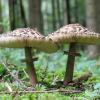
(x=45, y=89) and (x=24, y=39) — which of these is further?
(x=45, y=89)

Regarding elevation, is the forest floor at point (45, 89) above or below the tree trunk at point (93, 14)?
below

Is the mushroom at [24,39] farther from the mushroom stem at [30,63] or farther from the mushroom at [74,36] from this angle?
the mushroom stem at [30,63]

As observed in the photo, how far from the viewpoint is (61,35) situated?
13.1 feet

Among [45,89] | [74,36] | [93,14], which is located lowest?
[45,89]

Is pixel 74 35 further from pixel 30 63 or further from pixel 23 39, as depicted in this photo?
pixel 30 63

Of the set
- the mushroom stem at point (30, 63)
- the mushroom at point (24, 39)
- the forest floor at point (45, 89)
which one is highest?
the mushroom at point (24, 39)

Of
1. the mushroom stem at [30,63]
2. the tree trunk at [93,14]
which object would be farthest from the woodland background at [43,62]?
the mushroom stem at [30,63]

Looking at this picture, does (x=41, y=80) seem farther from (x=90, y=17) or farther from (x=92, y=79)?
(x=90, y=17)

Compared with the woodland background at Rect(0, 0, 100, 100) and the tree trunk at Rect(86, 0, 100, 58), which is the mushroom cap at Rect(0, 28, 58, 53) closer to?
the woodland background at Rect(0, 0, 100, 100)

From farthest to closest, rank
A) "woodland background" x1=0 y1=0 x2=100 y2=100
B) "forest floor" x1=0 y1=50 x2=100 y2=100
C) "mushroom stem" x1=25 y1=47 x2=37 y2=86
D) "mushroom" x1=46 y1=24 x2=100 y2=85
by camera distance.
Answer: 1. "mushroom stem" x1=25 y1=47 x2=37 y2=86
2. "mushroom" x1=46 y1=24 x2=100 y2=85
3. "woodland background" x1=0 y1=0 x2=100 y2=100
4. "forest floor" x1=0 y1=50 x2=100 y2=100

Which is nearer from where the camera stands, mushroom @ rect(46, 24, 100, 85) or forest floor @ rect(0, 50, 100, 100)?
forest floor @ rect(0, 50, 100, 100)

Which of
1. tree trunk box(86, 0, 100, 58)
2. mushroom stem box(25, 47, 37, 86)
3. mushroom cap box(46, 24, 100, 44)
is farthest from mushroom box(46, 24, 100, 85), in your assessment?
tree trunk box(86, 0, 100, 58)

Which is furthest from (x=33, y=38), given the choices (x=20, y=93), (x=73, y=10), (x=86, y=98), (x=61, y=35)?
(x=73, y=10)

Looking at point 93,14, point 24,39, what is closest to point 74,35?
point 24,39
